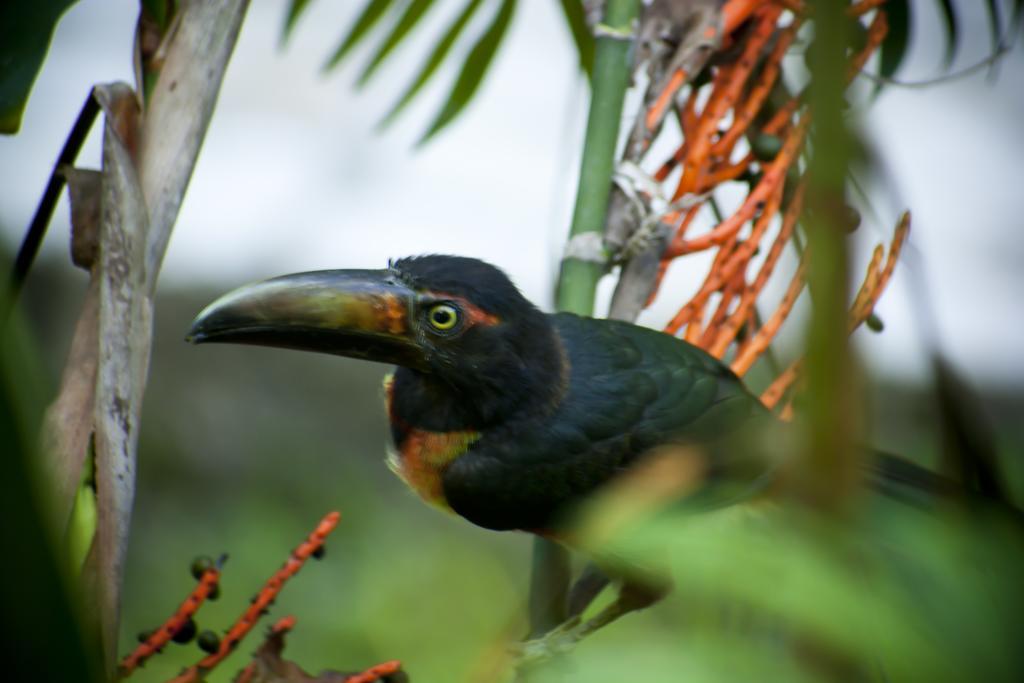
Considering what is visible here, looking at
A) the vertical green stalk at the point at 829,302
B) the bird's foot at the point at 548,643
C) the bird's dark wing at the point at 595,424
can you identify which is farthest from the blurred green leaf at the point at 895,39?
the vertical green stalk at the point at 829,302

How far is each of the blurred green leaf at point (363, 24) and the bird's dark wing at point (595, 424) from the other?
1.60ft

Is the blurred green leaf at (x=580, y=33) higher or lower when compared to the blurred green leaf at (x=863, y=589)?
higher

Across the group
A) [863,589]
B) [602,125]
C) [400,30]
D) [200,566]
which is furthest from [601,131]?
[863,589]

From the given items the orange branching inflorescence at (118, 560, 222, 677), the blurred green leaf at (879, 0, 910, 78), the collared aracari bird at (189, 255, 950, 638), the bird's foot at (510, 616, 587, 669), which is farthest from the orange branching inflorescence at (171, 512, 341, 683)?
the blurred green leaf at (879, 0, 910, 78)

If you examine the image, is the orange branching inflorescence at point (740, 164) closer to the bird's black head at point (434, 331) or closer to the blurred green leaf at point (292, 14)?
the bird's black head at point (434, 331)

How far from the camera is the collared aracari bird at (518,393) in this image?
117 cm

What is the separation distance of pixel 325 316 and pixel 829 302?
0.85 metres

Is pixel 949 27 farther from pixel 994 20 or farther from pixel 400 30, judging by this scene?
pixel 400 30

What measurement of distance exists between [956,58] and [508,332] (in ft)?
2.49

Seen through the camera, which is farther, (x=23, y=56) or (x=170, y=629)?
(x=23, y=56)

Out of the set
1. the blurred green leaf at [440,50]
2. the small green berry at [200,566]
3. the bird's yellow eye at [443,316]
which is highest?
the blurred green leaf at [440,50]

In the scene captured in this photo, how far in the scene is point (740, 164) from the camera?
49.0 inches

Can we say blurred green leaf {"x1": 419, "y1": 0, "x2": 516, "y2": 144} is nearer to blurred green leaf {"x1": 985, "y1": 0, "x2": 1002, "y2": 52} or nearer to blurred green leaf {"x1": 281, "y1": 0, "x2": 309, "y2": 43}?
blurred green leaf {"x1": 281, "y1": 0, "x2": 309, "y2": 43}

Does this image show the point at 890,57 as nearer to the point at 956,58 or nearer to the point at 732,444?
the point at 956,58
